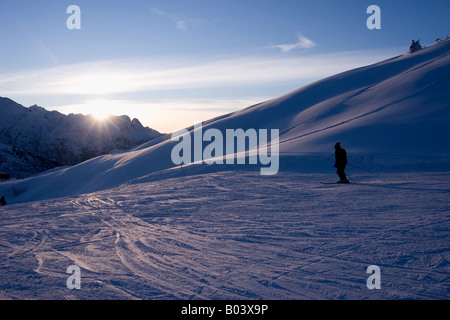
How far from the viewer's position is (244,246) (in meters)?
6.86

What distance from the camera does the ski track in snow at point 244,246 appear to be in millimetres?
5004

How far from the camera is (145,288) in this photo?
5.10 metres

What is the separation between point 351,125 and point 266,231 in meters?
17.2

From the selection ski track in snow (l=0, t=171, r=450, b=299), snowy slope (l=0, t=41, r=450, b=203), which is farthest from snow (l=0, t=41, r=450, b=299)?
snowy slope (l=0, t=41, r=450, b=203)

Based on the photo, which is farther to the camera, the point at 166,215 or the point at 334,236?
the point at 166,215

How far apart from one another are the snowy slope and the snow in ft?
0.52

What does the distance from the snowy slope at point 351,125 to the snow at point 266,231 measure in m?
0.16

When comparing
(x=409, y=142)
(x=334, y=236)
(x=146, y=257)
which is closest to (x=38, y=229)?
(x=146, y=257)

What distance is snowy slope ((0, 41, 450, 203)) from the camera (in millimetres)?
18344

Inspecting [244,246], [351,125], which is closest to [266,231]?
[244,246]

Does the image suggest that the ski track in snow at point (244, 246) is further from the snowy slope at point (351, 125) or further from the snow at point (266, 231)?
the snowy slope at point (351, 125)

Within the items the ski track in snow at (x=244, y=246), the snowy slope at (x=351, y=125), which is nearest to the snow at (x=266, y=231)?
the ski track in snow at (x=244, y=246)
